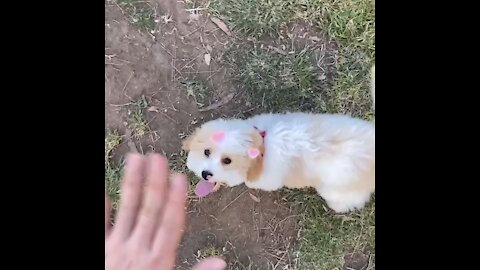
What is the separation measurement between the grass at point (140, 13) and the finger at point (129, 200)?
2.28 ft

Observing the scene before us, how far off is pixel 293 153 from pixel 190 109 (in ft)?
2.22

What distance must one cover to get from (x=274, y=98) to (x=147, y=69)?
66 cm

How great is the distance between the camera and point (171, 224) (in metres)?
2.24

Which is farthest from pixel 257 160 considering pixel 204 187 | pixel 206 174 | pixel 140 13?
pixel 140 13

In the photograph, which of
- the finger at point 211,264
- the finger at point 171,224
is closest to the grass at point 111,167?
the finger at point 171,224

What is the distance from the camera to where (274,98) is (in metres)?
2.45

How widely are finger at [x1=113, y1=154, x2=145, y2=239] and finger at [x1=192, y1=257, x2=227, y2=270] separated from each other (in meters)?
0.46

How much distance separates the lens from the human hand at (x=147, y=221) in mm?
2090

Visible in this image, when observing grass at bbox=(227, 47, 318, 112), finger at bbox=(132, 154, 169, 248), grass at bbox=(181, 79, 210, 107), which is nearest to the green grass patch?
grass at bbox=(227, 47, 318, 112)

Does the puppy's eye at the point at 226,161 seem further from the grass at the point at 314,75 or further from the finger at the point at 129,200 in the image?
the grass at the point at 314,75

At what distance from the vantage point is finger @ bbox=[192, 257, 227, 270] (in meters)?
2.40

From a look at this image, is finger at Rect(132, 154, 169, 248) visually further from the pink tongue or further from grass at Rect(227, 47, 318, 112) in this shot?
grass at Rect(227, 47, 318, 112)
